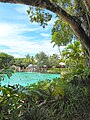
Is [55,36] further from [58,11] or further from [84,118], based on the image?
[84,118]

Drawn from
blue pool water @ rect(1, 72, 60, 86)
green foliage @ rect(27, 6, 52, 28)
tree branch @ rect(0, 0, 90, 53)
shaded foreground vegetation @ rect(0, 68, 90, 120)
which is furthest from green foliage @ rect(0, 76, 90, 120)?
green foliage @ rect(27, 6, 52, 28)

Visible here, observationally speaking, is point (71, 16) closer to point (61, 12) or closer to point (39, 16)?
point (61, 12)

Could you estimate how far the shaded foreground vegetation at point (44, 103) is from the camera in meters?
3.62

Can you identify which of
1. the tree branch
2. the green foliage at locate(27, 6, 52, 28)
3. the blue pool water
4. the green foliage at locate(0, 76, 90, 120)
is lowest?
the green foliage at locate(0, 76, 90, 120)

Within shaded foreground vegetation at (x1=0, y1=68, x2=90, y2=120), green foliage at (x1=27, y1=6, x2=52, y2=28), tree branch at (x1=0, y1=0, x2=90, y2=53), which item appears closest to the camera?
shaded foreground vegetation at (x1=0, y1=68, x2=90, y2=120)

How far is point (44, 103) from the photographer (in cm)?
514

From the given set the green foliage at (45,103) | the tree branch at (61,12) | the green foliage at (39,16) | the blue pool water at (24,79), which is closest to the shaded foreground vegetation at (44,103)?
the green foliage at (45,103)

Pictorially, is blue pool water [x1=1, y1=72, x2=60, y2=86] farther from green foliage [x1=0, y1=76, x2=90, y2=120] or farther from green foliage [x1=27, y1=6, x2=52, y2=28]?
green foliage [x1=27, y1=6, x2=52, y2=28]

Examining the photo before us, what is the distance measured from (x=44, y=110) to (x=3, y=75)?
1414mm

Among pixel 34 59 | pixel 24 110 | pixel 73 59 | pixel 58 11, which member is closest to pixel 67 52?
pixel 73 59

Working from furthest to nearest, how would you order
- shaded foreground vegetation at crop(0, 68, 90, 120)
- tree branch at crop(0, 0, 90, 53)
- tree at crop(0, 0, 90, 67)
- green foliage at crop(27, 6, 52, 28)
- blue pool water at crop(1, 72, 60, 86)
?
1. green foliage at crop(27, 6, 52, 28)
2. blue pool water at crop(1, 72, 60, 86)
3. tree at crop(0, 0, 90, 67)
4. tree branch at crop(0, 0, 90, 53)
5. shaded foreground vegetation at crop(0, 68, 90, 120)

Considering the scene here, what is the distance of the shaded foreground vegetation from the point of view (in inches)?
142

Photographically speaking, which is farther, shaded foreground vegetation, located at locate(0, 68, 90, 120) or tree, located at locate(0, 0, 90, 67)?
tree, located at locate(0, 0, 90, 67)

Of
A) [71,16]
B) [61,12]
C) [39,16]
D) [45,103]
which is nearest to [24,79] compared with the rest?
[39,16]
